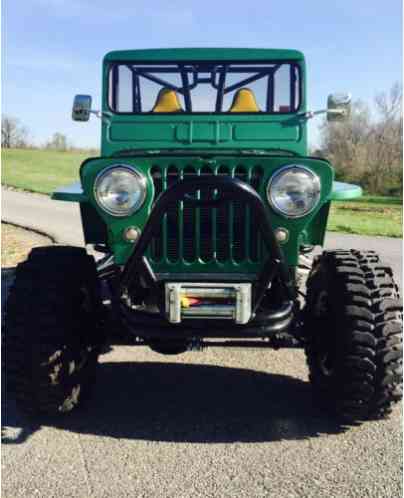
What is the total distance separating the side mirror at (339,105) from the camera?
395 centimetres

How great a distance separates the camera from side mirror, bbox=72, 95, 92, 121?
3990 millimetres

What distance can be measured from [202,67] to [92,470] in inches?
111

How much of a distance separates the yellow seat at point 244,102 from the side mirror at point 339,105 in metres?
0.51

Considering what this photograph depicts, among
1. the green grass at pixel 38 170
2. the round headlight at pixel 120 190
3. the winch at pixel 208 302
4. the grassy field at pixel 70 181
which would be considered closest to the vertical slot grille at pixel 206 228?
the round headlight at pixel 120 190

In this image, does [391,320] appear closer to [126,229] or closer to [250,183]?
[250,183]

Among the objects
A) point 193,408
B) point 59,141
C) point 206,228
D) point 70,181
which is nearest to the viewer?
point 206,228

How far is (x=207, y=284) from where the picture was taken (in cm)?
287

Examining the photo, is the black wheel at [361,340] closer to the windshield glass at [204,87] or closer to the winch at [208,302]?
the winch at [208,302]

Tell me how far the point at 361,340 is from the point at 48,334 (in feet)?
5.34

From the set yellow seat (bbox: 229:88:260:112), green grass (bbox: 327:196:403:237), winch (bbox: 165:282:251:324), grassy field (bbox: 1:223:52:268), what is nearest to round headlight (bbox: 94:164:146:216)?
winch (bbox: 165:282:251:324)

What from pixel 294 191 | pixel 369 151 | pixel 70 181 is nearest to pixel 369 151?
pixel 369 151

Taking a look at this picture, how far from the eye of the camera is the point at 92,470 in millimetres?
2641

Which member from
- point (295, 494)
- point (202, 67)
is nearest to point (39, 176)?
point (202, 67)

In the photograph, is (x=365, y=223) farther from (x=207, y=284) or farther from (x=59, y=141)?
(x=59, y=141)
